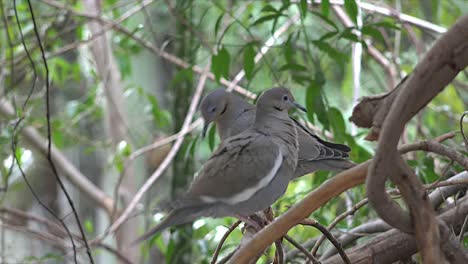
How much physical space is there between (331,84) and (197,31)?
1.59 m

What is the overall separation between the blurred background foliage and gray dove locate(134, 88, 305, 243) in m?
0.38

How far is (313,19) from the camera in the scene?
3186 millimetres

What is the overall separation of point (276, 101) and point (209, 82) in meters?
2.28

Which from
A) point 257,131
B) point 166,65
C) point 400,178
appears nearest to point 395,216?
point 400,178

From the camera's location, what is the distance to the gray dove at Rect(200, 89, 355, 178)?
4.57ft

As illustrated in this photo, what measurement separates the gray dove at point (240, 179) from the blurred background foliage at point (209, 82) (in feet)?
1.26

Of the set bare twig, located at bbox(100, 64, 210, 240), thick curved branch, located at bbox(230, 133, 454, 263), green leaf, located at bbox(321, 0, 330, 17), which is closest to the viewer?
thick curved branch, located at bbox(230, 133, 454, 263)

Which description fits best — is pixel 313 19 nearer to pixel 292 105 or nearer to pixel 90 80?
pixel 90 80

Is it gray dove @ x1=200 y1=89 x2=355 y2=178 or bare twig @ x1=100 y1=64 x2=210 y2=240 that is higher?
bare twig @ x1=100 y1=64 x2=210 y2=240

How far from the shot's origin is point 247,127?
1387 mm

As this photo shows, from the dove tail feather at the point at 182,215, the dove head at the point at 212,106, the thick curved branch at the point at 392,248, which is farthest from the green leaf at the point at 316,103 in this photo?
the dove tail feather at the point at 182,215

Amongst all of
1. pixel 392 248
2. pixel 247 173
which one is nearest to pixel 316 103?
pixel 392 248

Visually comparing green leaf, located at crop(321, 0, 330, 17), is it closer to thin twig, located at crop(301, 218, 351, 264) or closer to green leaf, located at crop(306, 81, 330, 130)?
green leaf, located at crop(306, 81, 330, 130)

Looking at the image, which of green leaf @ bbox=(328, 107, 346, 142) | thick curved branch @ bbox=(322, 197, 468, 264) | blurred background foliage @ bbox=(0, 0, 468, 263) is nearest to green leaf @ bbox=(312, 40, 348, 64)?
blurred background foliage @ bbox=(0, 0, 468, 263)
